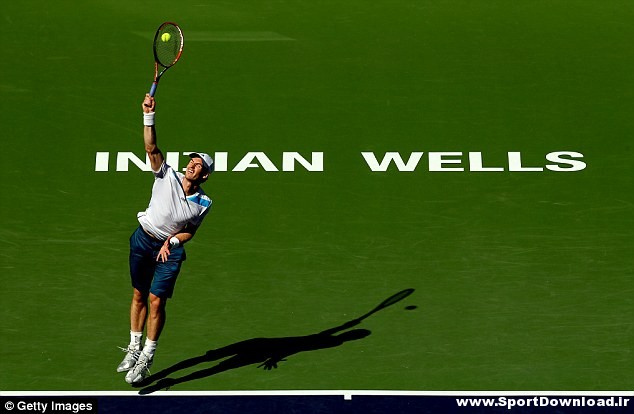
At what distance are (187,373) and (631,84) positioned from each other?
8080mm

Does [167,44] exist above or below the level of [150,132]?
above

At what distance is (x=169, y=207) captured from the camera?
60.3 feet

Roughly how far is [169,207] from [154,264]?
0.64m

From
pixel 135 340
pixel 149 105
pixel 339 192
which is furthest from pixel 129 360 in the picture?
pixel 339 192

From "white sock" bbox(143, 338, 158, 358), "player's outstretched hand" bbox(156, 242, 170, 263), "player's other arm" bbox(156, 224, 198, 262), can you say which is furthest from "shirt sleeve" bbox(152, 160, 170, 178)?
"white sock" bbox(143, 338, 158, 358)

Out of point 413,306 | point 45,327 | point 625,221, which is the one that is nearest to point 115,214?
point 45,327

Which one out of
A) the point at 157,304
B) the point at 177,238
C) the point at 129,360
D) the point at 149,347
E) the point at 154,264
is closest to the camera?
the point at 177,238

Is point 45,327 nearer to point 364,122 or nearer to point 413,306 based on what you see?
point 413,306

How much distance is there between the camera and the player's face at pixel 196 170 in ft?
60.3

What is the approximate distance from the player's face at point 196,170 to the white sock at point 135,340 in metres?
1.72

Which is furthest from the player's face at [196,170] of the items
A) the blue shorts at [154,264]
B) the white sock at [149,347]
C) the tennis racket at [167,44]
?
the white sock at [149,347]

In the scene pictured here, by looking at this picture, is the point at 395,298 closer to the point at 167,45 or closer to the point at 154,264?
the point at 154,264

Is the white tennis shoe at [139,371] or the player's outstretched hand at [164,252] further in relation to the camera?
the white tennis shoe at [139,371]

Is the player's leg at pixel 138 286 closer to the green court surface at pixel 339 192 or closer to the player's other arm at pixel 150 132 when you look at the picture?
the green court surface at pixel 339 192
